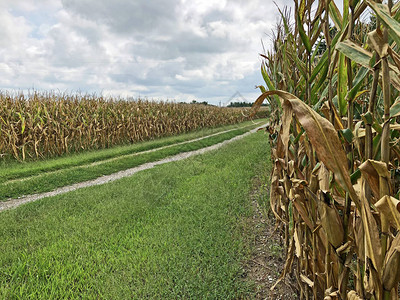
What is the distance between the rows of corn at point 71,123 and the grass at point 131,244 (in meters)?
6.45

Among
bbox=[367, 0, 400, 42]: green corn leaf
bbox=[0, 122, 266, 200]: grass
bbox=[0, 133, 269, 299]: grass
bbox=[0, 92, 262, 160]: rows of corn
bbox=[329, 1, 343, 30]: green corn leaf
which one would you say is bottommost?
→ bbox=[0, 122, 266, 200]: grass

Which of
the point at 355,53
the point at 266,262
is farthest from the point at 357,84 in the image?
the point at 266,262

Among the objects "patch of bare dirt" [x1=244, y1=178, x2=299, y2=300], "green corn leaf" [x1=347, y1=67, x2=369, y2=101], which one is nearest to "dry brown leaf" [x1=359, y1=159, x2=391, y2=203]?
"green corn leaf" [x1=347, y1=67, x2=369, y2=101]

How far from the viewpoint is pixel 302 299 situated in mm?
2111

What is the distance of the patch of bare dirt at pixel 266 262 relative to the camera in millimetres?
2627

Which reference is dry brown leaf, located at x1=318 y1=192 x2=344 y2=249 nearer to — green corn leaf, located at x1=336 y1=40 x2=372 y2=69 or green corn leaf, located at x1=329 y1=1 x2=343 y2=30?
green corn leaf, located at x1=336 y1=40 x2=372 y2=69

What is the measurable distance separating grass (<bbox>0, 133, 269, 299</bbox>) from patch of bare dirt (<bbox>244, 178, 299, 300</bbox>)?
5.1 inches

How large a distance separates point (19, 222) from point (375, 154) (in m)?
5.61

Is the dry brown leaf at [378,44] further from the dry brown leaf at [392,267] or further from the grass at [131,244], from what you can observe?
the grass at [131,244]

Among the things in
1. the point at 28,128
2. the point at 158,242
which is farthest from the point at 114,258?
the point at 28,128

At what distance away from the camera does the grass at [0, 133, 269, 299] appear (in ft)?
9.49

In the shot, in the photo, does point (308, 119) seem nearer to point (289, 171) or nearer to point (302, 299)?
point (289, 171)

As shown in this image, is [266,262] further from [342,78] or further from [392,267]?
[342,78]

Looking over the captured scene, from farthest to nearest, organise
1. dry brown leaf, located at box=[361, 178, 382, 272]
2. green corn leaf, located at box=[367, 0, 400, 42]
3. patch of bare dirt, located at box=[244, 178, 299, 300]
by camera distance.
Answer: patch of bare dirt, located at box=[244, 178, 299, 300], dry brown leaf, located at box=[361, 178, 382, 272], green corn leaf, located at box=[367, 0, 400, 42]
